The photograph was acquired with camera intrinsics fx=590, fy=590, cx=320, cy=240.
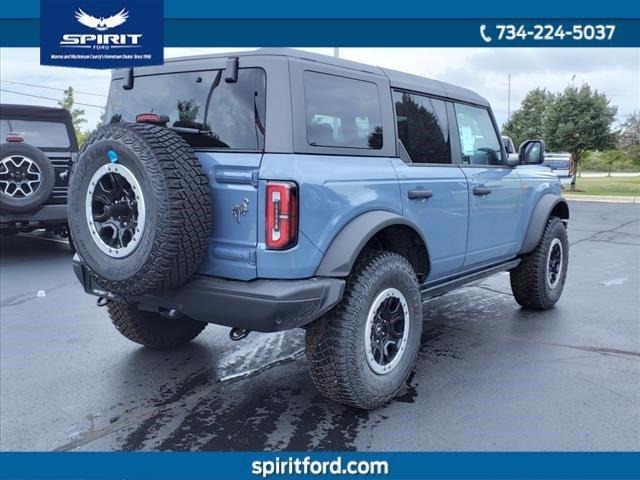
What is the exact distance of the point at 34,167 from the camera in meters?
8.01

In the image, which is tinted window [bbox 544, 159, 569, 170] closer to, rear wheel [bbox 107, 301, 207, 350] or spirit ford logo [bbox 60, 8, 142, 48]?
rear wheel [bbox 107, 301, 207, 350]

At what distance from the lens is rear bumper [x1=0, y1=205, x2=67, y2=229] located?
812cm

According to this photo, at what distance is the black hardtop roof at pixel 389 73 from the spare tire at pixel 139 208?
2.09 feet

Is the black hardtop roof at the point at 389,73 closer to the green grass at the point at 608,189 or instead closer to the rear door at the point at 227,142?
the rear door at the point at 227,142

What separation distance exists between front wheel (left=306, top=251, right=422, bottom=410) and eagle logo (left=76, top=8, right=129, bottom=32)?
2501 mm

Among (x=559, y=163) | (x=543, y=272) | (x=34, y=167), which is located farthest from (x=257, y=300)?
(x=559, y=163)

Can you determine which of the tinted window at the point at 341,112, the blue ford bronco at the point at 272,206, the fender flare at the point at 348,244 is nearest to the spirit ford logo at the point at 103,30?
the blue ford bronco at the point at 272,206

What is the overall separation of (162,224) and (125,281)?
0.43 meters

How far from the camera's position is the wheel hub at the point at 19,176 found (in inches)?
308

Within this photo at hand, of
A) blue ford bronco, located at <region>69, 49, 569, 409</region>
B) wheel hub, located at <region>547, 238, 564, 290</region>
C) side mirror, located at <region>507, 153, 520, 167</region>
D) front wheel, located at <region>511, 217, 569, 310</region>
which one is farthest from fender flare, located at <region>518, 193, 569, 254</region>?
blue ford bronco, located at <region>69, 49, 569, 409</region>

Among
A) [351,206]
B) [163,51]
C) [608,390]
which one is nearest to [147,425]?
[351,206]

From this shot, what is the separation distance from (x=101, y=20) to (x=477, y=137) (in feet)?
10.2

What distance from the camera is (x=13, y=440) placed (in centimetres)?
325

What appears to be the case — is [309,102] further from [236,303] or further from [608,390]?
[608,390]
